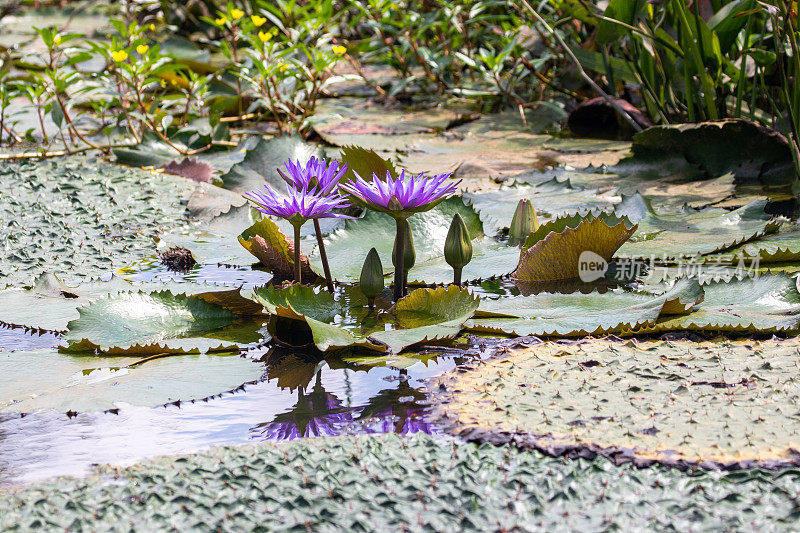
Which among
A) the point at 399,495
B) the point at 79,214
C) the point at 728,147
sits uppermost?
the point at 728,147

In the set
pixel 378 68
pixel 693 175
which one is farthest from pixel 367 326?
pixel 378 68

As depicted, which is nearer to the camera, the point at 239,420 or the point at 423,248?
the point at 239,420

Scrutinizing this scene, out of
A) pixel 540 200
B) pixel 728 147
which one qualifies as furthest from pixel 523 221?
pixel 728 147

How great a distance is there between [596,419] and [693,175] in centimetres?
160

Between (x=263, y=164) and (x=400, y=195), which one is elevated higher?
(x=263, y=164)

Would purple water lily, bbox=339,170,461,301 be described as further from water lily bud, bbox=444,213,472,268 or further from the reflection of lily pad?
the reflection of lily pad

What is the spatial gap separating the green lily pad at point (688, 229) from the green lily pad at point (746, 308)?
25 cm

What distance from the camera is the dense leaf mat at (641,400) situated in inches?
39.5

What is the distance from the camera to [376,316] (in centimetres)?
149

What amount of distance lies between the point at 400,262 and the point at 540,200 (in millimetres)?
865

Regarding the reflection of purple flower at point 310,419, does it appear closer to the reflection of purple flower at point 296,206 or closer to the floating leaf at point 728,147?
the reflection of purple flower at point 296,206

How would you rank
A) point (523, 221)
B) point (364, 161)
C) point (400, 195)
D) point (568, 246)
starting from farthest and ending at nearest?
point (523, 221) < point (364, 161) < point (568, 246) < point (400, 195)

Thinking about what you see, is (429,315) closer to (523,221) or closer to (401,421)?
(401,421)

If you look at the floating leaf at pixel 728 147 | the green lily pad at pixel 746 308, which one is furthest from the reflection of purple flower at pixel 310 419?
the floating leaf at pixel 728 147
